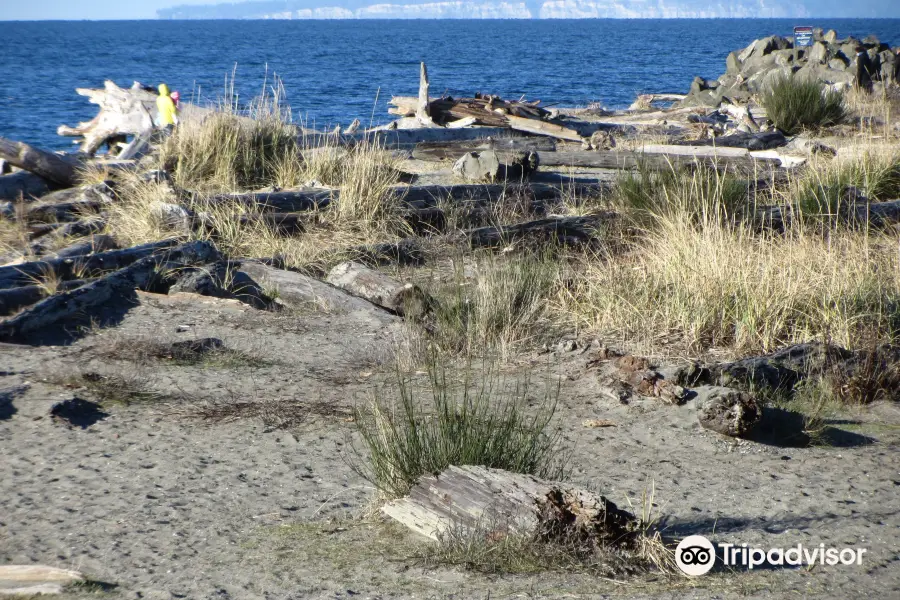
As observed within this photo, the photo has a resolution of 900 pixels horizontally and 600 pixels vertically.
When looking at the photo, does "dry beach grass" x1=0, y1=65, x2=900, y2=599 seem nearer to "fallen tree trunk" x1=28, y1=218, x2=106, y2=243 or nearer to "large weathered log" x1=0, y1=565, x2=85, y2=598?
"large weathered log" x1=0, y1=565, x2=85, y2=598

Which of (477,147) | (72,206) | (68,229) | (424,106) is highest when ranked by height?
(424,106)

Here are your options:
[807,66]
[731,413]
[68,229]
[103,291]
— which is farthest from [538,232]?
[807,66]

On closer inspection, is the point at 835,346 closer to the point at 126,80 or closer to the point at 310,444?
the point at 310,444

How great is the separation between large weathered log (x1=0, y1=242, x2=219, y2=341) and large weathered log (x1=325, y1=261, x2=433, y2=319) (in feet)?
3.91

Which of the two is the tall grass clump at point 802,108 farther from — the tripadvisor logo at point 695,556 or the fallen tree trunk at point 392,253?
the tripadvisor logo at point 695,556

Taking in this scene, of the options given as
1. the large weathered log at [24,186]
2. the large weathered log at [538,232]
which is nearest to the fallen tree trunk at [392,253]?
the large weathered log at [538,232]

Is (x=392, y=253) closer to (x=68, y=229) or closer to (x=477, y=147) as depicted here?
(x=68, y=229)

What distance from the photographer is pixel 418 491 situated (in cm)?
317

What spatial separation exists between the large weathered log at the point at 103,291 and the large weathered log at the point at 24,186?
3373 millimetres

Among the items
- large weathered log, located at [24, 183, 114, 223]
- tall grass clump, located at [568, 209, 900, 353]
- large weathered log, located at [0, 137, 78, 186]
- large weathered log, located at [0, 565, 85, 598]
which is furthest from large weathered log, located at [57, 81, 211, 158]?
large weathered log, located at [0, 565, 85, 598]

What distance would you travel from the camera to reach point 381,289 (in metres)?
6.47

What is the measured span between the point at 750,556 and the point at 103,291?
17.0 ft

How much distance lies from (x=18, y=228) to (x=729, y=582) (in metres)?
7.68

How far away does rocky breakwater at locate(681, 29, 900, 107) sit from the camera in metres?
22.8
